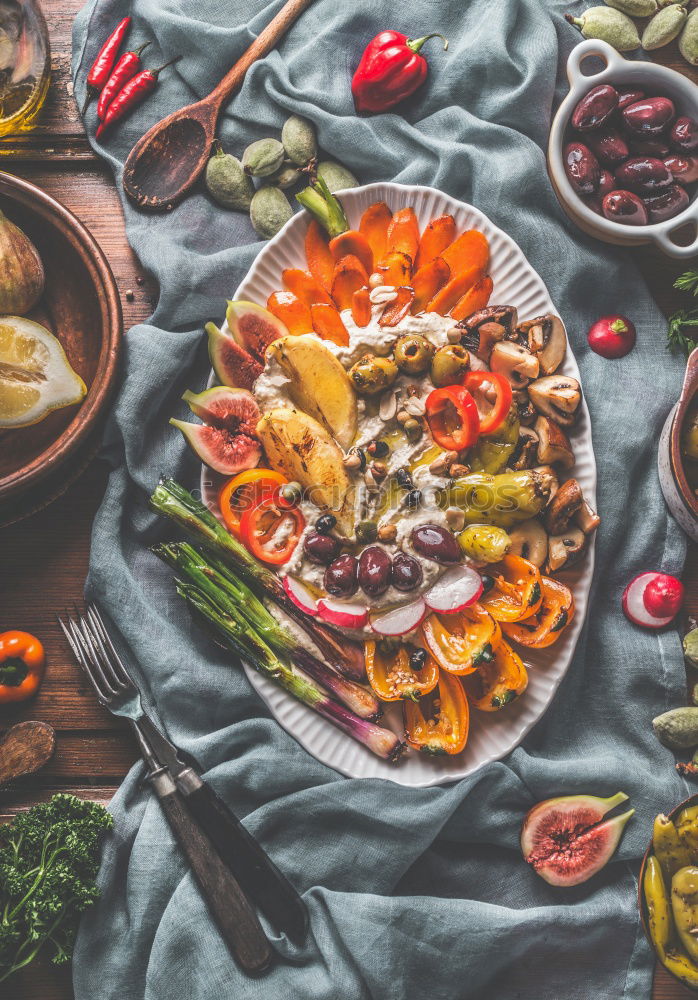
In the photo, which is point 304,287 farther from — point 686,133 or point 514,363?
point 686,133

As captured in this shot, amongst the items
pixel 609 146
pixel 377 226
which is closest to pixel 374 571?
pixel 377 226

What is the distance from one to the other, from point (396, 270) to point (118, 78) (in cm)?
143

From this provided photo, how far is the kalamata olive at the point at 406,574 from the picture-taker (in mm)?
2842

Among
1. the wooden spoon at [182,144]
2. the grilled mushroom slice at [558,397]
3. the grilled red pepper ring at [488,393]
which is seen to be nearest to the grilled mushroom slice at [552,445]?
the grilled mushroom slice at [558,397]

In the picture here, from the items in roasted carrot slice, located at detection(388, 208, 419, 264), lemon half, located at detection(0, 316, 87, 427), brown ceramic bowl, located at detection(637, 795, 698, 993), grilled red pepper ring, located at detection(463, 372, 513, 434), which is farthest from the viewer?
roasted carrot slice, located at detection(388, 208, 419, 264)

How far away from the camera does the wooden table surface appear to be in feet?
10.5

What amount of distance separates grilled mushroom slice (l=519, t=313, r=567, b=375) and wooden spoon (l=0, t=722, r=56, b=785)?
2423 millimetres

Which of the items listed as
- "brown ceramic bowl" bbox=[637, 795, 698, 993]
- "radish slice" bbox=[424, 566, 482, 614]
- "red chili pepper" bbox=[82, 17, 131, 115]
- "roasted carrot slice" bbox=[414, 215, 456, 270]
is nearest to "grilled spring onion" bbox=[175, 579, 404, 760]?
"radish slice" bbox=[424, 566, 482, 614]

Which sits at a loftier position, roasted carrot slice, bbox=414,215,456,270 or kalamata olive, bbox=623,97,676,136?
kalamata olive, bbox=623,97,676,136

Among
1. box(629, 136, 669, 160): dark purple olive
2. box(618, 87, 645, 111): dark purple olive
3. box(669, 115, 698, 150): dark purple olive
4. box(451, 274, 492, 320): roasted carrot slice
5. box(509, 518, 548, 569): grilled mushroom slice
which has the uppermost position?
box(618, 87, 645, 111): dark purple olive

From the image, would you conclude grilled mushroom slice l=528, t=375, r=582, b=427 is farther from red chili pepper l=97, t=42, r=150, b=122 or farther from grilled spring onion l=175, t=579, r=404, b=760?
red chili pepper l=97, t=42, r=150, b=122

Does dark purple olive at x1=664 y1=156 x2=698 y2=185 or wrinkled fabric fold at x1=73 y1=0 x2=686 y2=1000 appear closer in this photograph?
wrinkled fabric fold at x1=73 y1=0 x2=686 y2=1000

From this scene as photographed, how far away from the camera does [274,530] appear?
3035mm

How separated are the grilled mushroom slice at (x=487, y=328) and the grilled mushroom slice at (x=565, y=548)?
723 millimetres
